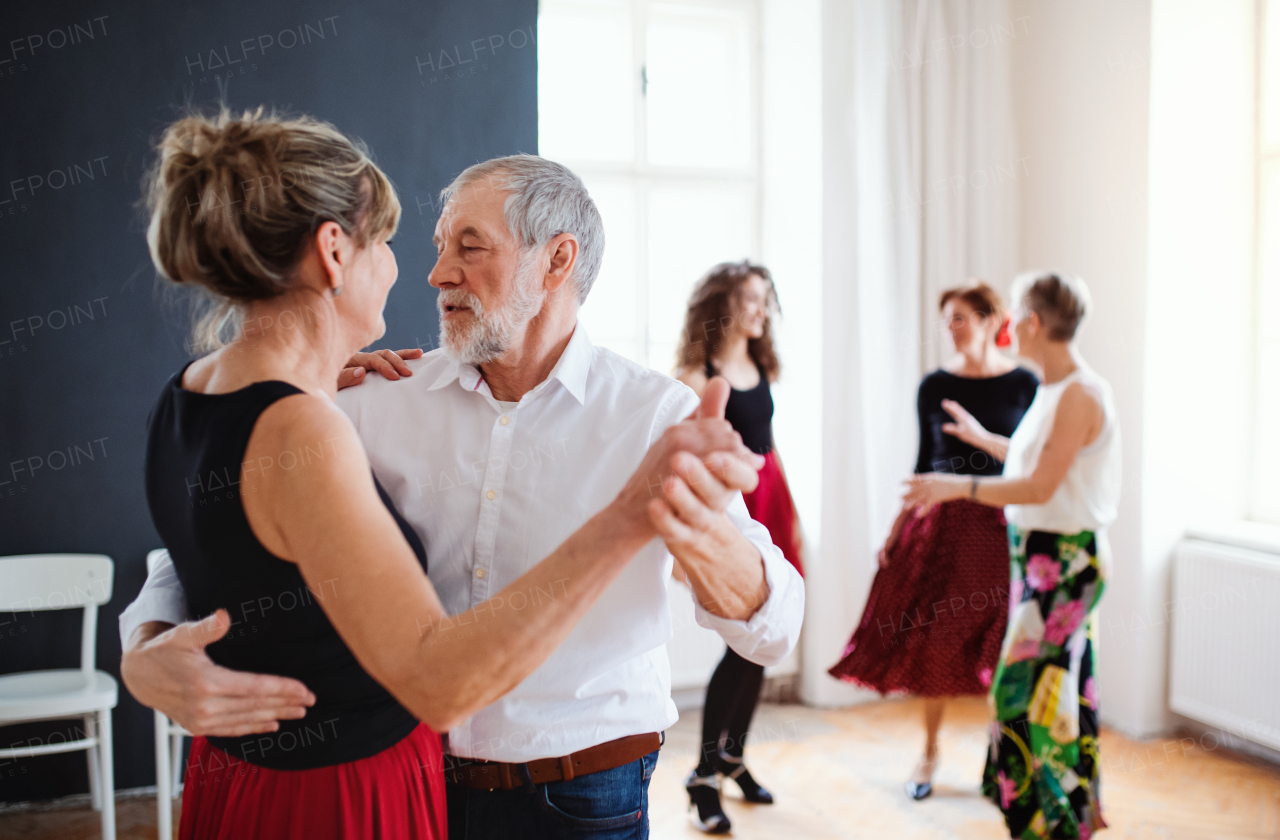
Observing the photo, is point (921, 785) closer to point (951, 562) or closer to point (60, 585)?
point (951, 562)

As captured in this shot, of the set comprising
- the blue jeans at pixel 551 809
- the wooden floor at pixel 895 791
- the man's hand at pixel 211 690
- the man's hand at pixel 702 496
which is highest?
the man's hand at pixel 702 496

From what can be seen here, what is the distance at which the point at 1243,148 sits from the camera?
3.82 metres

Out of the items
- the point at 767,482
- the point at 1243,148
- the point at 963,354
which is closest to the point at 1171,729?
the point at 963,354

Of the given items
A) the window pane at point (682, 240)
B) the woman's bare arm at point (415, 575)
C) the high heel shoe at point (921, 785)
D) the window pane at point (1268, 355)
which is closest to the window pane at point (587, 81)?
the window pane at point (682, 240)

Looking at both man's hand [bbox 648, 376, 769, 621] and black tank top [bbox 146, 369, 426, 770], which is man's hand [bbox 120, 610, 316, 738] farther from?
man's hand [bbox 648, 376, 769, 621]

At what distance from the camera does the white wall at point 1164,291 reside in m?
3.74

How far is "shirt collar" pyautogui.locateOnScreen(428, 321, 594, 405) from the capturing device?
1.39 metres

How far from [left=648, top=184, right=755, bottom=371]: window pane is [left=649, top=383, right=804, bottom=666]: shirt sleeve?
135 inches

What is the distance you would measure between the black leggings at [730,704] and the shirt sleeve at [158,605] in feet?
7.54

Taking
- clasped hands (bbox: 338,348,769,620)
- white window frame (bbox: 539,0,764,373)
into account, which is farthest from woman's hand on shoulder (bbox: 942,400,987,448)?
clasped hands (bbox: 338,348,769,620)

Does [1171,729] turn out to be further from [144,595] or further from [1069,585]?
[144,595]

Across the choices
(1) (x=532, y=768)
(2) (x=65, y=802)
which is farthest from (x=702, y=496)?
(2) (x=65, y=802)

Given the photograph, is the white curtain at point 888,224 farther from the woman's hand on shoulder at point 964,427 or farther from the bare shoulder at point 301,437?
the bare shoulder at point 301,437

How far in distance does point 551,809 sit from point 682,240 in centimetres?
376
